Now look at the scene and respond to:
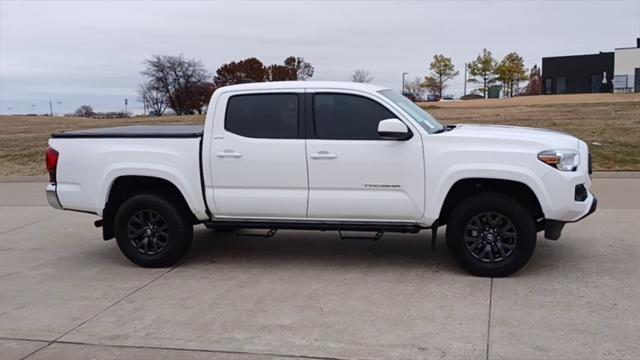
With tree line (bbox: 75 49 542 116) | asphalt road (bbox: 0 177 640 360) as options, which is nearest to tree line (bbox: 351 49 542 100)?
tree line (bbox: 75 49 542 116)

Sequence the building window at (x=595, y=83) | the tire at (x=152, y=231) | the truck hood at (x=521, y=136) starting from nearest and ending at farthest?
the truck hood at (x=521, y=136), the tire at (x=152, y=231), the building window at (x=595, y=83)

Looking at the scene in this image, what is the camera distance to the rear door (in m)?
6.34

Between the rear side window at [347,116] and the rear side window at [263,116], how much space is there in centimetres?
25

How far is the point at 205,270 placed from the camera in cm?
670

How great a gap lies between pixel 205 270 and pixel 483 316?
2941 millimetres

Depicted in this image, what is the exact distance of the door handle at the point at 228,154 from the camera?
21.0 feet

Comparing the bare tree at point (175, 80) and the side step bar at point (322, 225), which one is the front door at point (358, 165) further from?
the bare tree at point (175, 80)

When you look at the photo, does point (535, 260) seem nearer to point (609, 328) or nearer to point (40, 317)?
point (609, 328)

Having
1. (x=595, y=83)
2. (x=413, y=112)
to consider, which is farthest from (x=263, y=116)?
(x=595, y=83)

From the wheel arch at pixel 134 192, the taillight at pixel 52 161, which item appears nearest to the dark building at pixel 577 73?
the wheel arch at pixel 134 192

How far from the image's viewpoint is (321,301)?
559cm

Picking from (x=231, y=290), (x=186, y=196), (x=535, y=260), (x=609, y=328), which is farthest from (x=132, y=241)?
(x=609, y=328)

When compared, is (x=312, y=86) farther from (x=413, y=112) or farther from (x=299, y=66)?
(x=299, y=66)

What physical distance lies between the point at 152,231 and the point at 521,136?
3.84 metres
